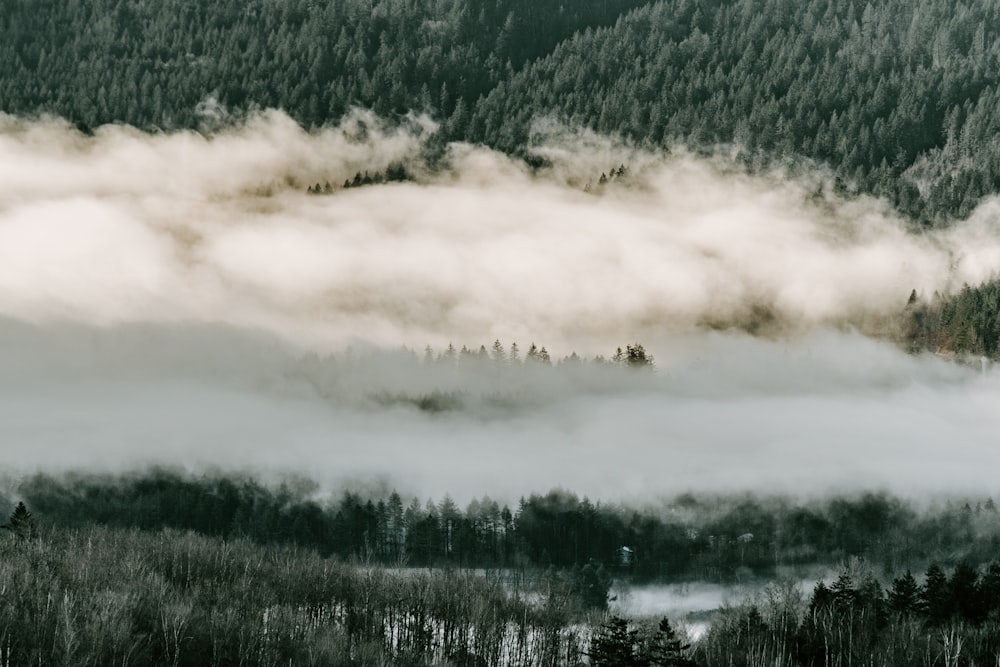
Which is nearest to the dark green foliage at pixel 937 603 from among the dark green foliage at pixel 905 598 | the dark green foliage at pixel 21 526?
the dark green foliage at pixel 905 598

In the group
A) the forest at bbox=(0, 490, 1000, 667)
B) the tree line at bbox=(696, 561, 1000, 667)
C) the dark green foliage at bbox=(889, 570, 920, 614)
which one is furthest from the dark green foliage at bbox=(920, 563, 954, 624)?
the dark green foliage at bbox=(889, 570, 920, 614)

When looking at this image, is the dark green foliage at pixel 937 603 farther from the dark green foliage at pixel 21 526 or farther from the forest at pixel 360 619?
the dark green foliage at pixel 21 526

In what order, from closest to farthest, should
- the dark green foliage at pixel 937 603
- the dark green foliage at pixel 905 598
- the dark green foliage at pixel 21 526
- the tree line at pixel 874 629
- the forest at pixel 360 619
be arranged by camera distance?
the forest at pixel 360 619 < the tree line at pixel 874 629 < the dark green foliage at pixel 937 603 < the dark green foliage at pixel 905 598 < the dark green foliage at pixel 21 526

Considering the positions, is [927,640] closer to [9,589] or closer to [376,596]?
[376,596]

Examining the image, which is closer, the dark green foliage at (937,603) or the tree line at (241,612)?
the tree line at (241,612)

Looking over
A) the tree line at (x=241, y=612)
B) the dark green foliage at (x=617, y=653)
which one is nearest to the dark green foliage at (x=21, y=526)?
the tree line at (x=241, y=612)

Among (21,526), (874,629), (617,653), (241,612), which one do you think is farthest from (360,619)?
(874,629)

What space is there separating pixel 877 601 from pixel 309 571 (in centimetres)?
8348

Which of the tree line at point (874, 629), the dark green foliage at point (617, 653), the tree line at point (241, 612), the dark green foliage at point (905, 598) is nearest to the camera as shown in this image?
the tree line at point (241, 612)

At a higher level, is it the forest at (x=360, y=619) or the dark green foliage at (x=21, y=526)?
the dark green foliage at (x=21, y=526)

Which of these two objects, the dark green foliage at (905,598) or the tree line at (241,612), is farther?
the dark green foliage at (905,598)

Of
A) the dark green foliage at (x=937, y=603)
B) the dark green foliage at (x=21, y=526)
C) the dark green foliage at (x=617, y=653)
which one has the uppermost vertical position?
the dark green foliage at (x=21, y=526)

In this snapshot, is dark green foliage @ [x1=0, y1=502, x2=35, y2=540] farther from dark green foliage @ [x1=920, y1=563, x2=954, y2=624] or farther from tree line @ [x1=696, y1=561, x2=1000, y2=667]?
dark green foliage @ [x1=920, y1=563, x2=954, y2=624]

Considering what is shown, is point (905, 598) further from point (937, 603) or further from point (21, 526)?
point (21, 526)
